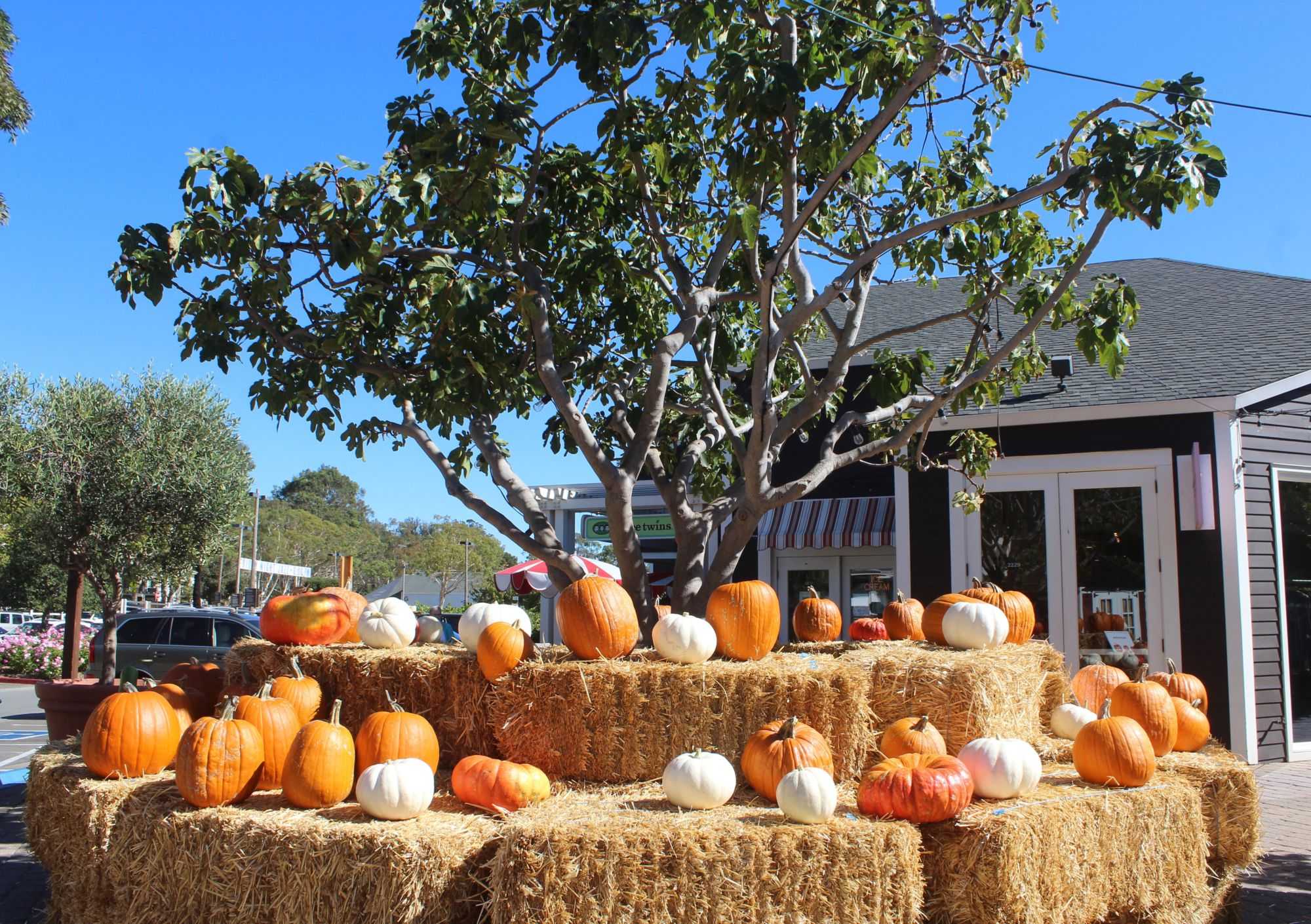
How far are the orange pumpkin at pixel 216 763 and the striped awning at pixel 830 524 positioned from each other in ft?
29.5

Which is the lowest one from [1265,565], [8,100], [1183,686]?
[1183,686]

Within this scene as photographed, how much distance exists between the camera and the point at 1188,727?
607 centimetres

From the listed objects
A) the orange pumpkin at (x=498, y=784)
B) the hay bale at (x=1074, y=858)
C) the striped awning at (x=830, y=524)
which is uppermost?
the striped awning at (x=830, y=524)

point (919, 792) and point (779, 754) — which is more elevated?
point (779, 754)

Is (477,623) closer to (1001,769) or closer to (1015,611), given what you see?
(1001,769)

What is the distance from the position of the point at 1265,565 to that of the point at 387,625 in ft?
27.9

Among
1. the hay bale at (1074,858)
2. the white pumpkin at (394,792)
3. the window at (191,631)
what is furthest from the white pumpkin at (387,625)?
the window at (191,631)

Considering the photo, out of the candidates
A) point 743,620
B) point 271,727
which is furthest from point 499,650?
point 743,620

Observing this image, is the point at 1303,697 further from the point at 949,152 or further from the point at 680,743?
the point at 680,743

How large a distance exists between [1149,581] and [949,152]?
510cm

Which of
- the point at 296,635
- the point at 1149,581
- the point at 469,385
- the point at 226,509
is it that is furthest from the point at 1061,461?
the point at 226,509

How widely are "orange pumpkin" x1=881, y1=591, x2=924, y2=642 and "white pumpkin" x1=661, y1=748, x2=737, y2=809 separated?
2.79 meters

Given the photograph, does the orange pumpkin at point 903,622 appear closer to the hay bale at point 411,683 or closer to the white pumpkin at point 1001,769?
the white pumpkin at point 1001,769

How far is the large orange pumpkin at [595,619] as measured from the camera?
5.05 metres
